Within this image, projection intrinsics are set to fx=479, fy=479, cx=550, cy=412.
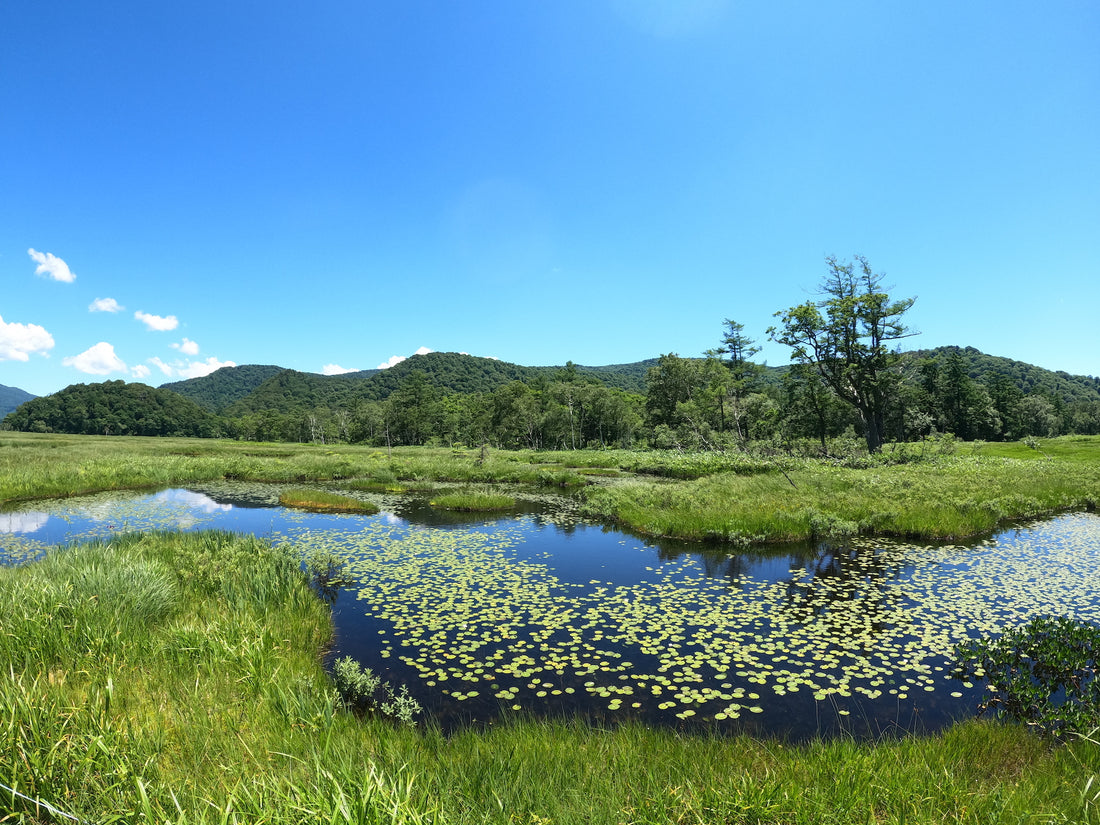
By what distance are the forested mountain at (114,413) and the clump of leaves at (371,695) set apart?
381 feet

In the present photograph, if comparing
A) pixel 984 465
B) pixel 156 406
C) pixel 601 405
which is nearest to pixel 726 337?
pixel 601 405

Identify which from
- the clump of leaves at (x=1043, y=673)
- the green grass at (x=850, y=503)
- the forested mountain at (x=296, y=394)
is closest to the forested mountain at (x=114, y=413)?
the forested mountain at (x=296, y=394)

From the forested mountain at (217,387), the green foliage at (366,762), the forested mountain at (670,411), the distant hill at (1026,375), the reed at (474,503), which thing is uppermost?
the forested mountain at (217,387)

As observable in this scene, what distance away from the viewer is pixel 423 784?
3580 mm

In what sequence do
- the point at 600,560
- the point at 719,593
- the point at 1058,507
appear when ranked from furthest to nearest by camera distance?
the point at 1058,507
the point at 600,560
the point at 719,593

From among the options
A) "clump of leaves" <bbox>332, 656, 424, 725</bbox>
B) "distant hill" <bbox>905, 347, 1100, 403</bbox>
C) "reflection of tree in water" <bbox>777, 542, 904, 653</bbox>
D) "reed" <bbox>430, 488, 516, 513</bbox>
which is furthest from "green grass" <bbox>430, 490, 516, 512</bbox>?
"distant hill" <bbox>905, 347, 1100, 403</bbox>

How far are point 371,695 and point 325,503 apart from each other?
651 inches

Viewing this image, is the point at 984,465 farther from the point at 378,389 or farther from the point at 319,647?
the point at 378,389

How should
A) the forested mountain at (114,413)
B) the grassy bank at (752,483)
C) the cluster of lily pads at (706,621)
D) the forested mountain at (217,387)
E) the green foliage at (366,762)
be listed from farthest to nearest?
1. the forested mountain at (217,387)
2. the forested mountain at (114,413)
3. the grassy bank at (752,483)
4. the cluster of lily pads at (706,621)
5. the green foliage at (366,762)

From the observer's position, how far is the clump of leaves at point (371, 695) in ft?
18.8

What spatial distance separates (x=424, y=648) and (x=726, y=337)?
220 feet

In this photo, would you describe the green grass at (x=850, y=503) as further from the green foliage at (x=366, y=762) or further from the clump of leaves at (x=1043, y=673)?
the green foliage at (x=366, y=762)

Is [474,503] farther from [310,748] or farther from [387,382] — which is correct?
[387,382]

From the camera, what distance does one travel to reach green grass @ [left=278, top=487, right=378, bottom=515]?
66.2ft
